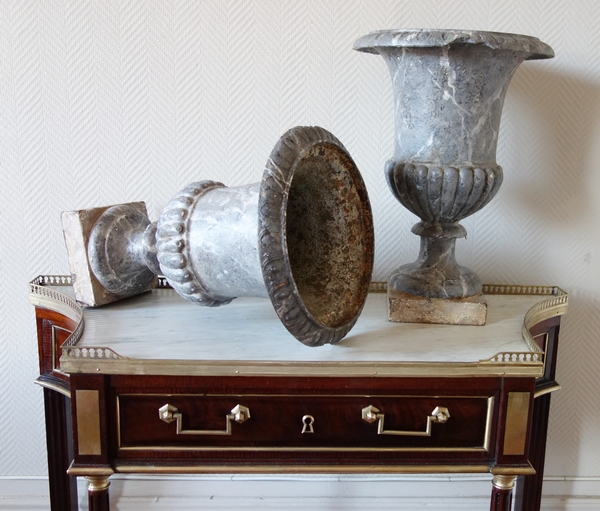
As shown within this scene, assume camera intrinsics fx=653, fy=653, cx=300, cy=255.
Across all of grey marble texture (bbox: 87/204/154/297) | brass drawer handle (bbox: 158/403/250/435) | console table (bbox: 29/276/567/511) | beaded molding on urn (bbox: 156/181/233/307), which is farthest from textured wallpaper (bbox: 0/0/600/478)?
brass drawer handle (bbox: 158/403/250/435)

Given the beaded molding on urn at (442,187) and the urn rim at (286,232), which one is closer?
the urn rim at (286,232)

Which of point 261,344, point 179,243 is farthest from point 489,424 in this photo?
point 179,243

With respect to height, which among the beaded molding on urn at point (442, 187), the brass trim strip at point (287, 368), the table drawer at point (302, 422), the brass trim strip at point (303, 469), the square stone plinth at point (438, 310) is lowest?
the brass trim strip at point (303, 469)

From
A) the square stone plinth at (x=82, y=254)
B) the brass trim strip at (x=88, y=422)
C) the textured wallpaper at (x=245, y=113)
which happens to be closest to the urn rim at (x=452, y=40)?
the textured wallpaper at (x=245, y=113)

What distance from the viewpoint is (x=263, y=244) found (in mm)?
823

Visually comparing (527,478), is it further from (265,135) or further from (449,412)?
(265,135)

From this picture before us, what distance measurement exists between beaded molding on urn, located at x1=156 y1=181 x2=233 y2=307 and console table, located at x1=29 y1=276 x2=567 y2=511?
0.08 metres

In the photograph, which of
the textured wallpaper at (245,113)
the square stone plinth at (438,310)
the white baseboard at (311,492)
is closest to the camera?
the square stone plinth at (438,310)

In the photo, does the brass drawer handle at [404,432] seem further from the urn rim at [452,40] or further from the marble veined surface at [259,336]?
the urn rim at [452,40]

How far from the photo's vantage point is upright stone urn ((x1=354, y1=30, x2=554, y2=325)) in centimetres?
95

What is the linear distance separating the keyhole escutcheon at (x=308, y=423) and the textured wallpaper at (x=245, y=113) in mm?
532

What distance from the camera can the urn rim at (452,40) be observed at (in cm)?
91

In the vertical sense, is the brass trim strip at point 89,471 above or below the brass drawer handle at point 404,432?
below

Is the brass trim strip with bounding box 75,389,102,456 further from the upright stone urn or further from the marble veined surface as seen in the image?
the upright stone urn
